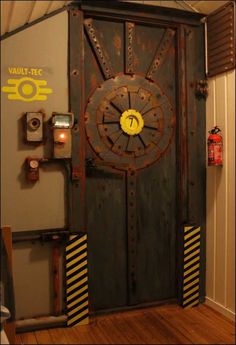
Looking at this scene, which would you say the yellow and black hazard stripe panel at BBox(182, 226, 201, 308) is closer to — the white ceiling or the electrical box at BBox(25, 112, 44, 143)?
the electrical box at BBox(25, 112, 44, 143)

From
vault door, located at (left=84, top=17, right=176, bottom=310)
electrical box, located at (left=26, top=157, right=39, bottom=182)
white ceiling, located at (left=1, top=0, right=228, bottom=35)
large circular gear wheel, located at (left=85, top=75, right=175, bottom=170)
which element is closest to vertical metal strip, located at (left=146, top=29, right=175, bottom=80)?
vault door, located at (left=84, top=17, right=176, bottom=310)

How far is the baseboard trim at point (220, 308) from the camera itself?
328 cm

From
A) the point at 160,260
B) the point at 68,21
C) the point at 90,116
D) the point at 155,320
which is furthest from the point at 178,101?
the point at 155,320

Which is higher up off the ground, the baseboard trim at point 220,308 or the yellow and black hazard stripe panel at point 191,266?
the yellow and black hazard stripe panel at point 191,266

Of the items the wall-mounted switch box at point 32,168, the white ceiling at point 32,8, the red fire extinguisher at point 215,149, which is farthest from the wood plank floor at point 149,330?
the white ceiling at point 32,8

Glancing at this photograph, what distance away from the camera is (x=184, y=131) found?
3574 millimetres

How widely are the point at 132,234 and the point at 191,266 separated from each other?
0.67 metres

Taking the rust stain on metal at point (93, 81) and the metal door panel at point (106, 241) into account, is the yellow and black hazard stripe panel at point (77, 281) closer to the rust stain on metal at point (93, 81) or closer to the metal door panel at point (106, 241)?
the metal door panel at point (106, 241)

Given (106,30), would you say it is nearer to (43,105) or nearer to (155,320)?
(43,105)

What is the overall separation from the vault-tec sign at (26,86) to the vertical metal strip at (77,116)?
24 centimetres

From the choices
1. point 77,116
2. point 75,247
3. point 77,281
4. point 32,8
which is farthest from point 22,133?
point 77,281

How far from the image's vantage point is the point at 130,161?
136 inches

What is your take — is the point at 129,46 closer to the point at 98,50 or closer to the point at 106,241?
the point at 98,50

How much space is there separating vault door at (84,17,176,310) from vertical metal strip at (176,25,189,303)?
0.19 ft
